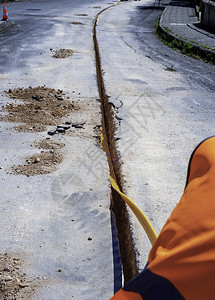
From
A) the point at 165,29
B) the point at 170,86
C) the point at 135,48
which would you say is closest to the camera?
the point at 170,86

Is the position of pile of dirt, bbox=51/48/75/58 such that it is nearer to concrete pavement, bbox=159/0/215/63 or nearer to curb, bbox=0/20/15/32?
concrete pavement, bbox=159/0/215/63

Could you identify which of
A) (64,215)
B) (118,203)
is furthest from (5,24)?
(64,215)

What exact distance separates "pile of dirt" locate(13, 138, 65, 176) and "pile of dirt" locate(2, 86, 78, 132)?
0.68m

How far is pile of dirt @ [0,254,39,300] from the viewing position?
9.05ft

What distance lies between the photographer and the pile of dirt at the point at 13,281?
9.05 feet

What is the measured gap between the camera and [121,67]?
9961 millimetres

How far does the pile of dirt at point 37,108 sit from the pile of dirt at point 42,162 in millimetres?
680

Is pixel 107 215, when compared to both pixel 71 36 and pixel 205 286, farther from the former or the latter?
pixel 71 36

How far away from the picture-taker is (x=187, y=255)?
1390 millimetres

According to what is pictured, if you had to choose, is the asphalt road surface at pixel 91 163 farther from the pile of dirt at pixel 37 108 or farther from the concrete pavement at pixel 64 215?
the pile of dirt at pixel 37 108

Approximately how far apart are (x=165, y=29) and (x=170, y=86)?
28.0 feet

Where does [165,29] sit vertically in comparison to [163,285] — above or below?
below

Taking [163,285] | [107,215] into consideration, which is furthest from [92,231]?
[163,285]

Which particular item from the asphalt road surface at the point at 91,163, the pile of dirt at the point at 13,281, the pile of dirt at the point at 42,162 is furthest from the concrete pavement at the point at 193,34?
the pile of dirt at the point at 13,281
